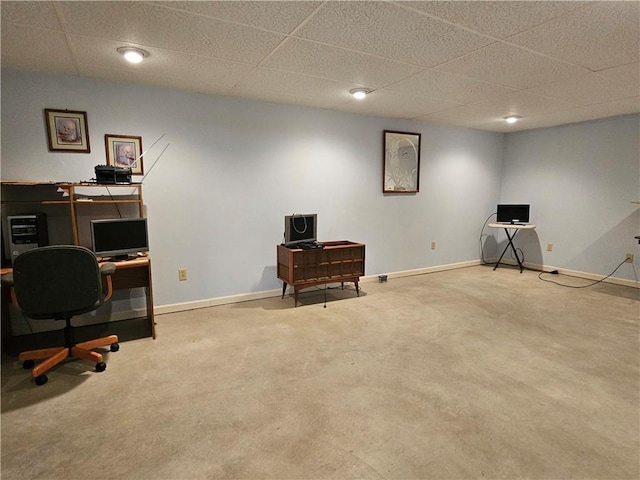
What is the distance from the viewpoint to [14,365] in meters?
2.50

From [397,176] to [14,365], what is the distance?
4477mm

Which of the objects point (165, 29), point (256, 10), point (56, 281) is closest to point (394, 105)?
point (256, 10)

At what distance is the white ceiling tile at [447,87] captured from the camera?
9.83ft

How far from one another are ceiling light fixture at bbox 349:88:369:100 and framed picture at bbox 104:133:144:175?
2.13 metres

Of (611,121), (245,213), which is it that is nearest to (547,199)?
(611,121)

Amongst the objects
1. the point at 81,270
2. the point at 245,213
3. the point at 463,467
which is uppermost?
the point at 245,213

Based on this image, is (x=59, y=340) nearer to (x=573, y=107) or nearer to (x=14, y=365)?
(x=14, y=365)

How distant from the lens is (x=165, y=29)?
83.3 inches

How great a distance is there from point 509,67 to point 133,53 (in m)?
2.85

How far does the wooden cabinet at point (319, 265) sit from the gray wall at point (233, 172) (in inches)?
13.3

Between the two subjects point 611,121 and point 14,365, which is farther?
point 611,121

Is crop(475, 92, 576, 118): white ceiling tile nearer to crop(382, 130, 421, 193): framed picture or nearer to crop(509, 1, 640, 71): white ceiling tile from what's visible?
crop(509, 1, 640, 71): white ceiling tile

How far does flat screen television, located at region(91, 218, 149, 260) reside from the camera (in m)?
2.92

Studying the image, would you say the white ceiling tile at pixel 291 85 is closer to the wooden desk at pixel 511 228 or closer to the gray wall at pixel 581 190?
the wooden desk at pixel 511 228
